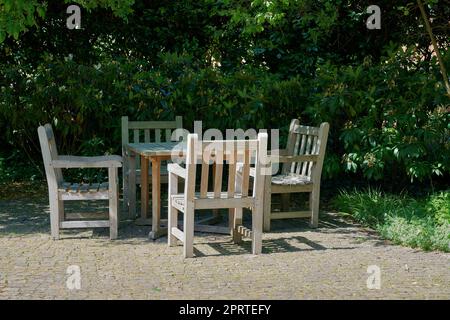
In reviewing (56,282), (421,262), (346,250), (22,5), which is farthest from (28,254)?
(421,262)

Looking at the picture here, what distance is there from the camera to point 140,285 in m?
6.02

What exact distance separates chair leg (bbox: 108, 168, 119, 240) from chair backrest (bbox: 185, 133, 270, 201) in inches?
40.5

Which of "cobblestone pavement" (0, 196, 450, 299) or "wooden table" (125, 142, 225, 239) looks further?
"wooden table" (125, 142, 225, 239)

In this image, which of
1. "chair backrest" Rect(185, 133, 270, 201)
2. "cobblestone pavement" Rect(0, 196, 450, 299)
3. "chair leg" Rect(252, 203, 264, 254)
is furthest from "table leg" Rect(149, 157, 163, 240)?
"chair leg" Rect(252, 203, 264, 254)

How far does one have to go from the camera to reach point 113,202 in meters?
7.71

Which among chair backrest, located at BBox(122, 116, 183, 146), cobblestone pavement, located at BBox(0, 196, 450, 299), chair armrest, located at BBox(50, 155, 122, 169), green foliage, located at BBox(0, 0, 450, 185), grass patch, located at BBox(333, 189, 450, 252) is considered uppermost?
green foliage, located at BBox(0, 0, 450, 185)

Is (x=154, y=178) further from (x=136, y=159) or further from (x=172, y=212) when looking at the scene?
(x=136, y=159)

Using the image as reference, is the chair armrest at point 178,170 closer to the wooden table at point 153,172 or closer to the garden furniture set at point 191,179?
the garden furniture set at point 191,179

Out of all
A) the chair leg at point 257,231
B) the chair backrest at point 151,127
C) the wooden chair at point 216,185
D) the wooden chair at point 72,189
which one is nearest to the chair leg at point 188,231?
the wooden chair at point 216,185

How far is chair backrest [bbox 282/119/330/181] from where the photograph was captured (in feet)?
27.6

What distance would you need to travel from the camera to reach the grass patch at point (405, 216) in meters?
7.55

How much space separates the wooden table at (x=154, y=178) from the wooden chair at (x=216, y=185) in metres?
0.38

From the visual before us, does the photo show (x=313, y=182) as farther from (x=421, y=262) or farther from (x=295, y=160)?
(x=421, y=262)

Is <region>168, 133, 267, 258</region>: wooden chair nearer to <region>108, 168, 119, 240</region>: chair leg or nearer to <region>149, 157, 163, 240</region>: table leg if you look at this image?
<region>149, 157, 163, 240</region>: table leg
